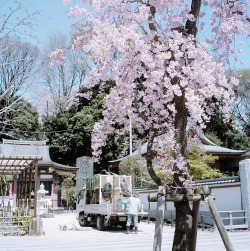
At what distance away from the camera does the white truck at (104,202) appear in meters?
13.1

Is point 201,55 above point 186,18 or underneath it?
underneath

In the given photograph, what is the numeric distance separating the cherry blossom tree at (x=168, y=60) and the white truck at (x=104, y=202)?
7448 mm

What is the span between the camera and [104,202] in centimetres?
1394

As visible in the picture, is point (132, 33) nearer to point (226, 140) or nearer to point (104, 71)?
point (104, 71)

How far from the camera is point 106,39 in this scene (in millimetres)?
5574

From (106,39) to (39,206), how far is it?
23541 millimetres

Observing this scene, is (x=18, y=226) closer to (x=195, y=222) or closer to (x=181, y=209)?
(x=181, y=209)

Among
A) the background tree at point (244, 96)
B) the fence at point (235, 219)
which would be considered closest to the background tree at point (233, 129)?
the background tree at point (244, 96)

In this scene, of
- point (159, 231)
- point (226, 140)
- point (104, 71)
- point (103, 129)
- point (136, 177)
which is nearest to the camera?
point (159, 231)

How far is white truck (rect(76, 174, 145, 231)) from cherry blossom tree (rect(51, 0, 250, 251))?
745 centimetres

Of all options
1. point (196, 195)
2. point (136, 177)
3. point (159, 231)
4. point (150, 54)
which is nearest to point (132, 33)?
point (150, 54)

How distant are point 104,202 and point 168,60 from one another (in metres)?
9.72

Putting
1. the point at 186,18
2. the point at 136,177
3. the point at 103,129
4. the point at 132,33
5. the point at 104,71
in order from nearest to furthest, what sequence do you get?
the point at 132,33 < the point at 186,18 < the point at 104,71 < the point at 103,129 < the point at 136,177

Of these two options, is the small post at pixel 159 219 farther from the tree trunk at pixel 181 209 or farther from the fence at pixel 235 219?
the fence at pixel 235 219
